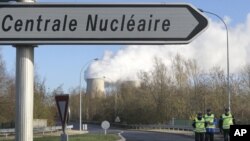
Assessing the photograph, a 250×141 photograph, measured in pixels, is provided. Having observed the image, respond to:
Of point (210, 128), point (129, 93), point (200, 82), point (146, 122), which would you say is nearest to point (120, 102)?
point (129, 93)

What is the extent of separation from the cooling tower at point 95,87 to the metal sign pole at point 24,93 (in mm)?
110538

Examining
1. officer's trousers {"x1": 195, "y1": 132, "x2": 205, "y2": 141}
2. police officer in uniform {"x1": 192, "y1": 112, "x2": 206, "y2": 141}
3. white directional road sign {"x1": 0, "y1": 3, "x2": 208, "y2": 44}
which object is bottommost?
officer's trousers {"x1": 195, "y1": 132, "x2": 205, "y2": 141}

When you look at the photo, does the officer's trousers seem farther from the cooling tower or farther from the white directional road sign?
the cooling tower

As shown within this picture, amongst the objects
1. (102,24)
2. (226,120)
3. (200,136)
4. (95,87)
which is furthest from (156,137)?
(95,87)

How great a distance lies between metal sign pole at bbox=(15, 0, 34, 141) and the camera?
5148 mm

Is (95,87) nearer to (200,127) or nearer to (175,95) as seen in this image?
(175,95)

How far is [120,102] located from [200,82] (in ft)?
68.6

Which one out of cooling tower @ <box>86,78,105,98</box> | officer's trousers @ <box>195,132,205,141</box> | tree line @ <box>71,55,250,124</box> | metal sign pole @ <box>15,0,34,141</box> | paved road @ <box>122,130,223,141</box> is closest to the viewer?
metal sign pole @ <box>15,0,34,141</box>

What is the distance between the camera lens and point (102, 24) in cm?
506

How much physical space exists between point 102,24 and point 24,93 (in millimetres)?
1018

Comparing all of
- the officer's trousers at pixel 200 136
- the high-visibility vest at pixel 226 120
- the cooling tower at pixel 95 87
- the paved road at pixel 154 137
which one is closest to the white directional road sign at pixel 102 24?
the high-visibility vest at pixel 226 120

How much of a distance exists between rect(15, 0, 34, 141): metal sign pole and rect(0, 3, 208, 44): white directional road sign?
0.20m

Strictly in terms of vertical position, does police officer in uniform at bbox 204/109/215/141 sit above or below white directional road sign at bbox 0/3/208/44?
below

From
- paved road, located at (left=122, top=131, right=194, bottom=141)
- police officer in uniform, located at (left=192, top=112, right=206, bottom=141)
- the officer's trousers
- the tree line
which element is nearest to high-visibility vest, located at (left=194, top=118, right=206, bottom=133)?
police officer in uniform, located at (left=192, top=112, right=206, bottom=141)
